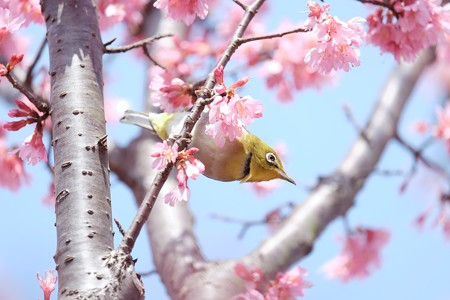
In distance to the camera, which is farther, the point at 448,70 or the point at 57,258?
the point at 448,70

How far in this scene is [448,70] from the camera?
8.01 meters

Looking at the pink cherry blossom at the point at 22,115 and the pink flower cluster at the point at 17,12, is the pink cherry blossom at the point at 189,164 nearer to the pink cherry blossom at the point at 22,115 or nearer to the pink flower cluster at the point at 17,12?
the pink cherry blossom at the point at 22,115

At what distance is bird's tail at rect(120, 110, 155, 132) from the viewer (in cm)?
284

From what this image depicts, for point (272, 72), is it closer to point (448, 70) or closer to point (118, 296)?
point (118, 296)

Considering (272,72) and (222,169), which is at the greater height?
(272,72)

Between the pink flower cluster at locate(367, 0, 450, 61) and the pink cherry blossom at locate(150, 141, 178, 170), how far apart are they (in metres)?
1.04

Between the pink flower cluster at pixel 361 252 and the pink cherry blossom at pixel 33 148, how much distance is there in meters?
2.93

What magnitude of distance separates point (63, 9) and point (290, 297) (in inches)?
59.6

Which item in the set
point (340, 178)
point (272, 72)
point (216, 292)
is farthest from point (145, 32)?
point (216, 292)

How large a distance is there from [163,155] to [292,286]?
3.98 ft

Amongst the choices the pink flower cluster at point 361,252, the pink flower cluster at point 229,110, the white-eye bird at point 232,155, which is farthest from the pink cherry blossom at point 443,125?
the pink flower cluster at point 229,110

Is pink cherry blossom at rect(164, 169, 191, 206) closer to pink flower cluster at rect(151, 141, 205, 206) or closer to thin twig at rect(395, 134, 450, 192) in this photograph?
pink flower cluster at rect(151, 141, 205, 206)

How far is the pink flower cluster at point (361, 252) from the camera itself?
181 inches

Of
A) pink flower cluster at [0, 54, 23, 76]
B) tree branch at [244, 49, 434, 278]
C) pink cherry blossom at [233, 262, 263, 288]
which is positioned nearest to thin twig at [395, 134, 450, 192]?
tree branch at [244, 49, 434, 278]
